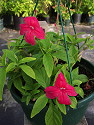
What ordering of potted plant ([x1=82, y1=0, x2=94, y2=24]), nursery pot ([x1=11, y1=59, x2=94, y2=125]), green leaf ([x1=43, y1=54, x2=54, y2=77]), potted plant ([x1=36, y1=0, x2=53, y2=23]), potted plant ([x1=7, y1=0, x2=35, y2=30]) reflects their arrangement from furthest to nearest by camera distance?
potted plant ([x1=82, y1=0, x2=94, y2=24])
potted plant ([x1=36, y1=0, x2=53, y2=23])
potted plant ([x1=7, y1=0, x2=35, y2=30])
nursery pot ([x1=11, y1=59, x2=94, y2=125])
green leaf ([x1=43, y1=54, x2=54, y2=77])

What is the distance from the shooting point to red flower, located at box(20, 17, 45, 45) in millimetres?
886

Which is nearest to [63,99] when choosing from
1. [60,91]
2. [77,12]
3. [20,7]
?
[60,91]

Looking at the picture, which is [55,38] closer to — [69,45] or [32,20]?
[69,45]

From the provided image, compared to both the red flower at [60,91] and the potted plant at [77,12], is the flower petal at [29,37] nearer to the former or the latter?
the red flower at [60,91]

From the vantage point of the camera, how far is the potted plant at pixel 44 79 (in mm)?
864

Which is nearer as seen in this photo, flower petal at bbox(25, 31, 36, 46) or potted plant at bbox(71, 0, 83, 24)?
flower petal at bbox(25, 31, 36, 46)

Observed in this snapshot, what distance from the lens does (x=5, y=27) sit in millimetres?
4449

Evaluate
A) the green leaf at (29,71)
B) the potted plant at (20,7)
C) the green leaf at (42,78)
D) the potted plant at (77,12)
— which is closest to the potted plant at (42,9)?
the potted plant at (20,7)

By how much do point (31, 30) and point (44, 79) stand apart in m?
0.34

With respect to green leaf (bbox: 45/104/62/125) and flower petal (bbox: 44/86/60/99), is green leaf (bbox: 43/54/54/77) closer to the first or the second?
flower petal (bbox: 44/86/60/99)

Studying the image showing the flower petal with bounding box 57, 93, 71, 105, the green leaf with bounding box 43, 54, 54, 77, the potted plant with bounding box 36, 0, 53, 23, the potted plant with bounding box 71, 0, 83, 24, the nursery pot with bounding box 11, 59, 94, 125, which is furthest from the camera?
the potted plant with bounding box 71, 0, 83, 24

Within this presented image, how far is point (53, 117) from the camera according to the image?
996 millimetres

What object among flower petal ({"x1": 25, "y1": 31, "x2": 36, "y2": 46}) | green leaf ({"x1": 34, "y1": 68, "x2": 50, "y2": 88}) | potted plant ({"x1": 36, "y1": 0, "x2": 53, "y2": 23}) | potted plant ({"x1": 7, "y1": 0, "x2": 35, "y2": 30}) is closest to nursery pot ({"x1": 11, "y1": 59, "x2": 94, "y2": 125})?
green leaf ({"x1": 34, "y1": 68, "x2": 50, "y2": 88})

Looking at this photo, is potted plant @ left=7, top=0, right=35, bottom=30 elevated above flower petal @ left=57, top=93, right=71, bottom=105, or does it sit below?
above
